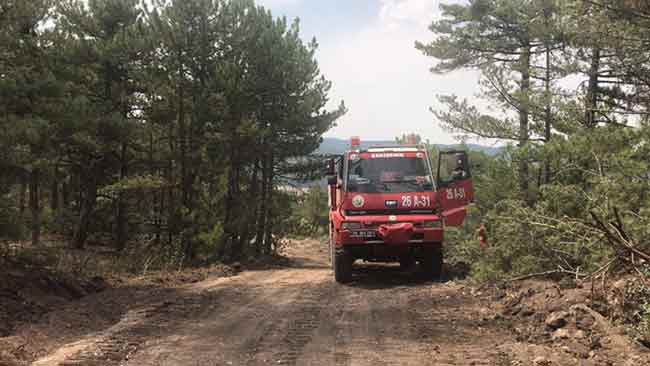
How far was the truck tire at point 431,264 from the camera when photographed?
35.2 feet

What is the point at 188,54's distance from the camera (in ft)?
56.6

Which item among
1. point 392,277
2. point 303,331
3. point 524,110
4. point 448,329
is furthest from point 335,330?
point 524,110

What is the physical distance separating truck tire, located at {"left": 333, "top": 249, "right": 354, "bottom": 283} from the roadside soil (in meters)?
0.82

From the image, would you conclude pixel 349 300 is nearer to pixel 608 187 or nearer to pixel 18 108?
pixel 608 187

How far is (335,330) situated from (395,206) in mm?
4255

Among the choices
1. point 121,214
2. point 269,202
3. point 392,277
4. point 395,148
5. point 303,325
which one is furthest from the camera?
point 269,202

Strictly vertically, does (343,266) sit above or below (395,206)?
below

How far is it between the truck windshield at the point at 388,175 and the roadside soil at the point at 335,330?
2039 mm

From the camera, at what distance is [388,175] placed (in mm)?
10969

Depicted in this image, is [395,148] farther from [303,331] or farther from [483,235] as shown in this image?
[303,331]

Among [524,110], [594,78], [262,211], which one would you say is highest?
[594,78]

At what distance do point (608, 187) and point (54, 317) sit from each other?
765 cm

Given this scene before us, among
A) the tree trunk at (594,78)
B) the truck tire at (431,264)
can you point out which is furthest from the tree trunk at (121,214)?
the tree trunk at (594,78)

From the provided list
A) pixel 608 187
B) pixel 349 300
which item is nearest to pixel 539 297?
pixel 608 187
